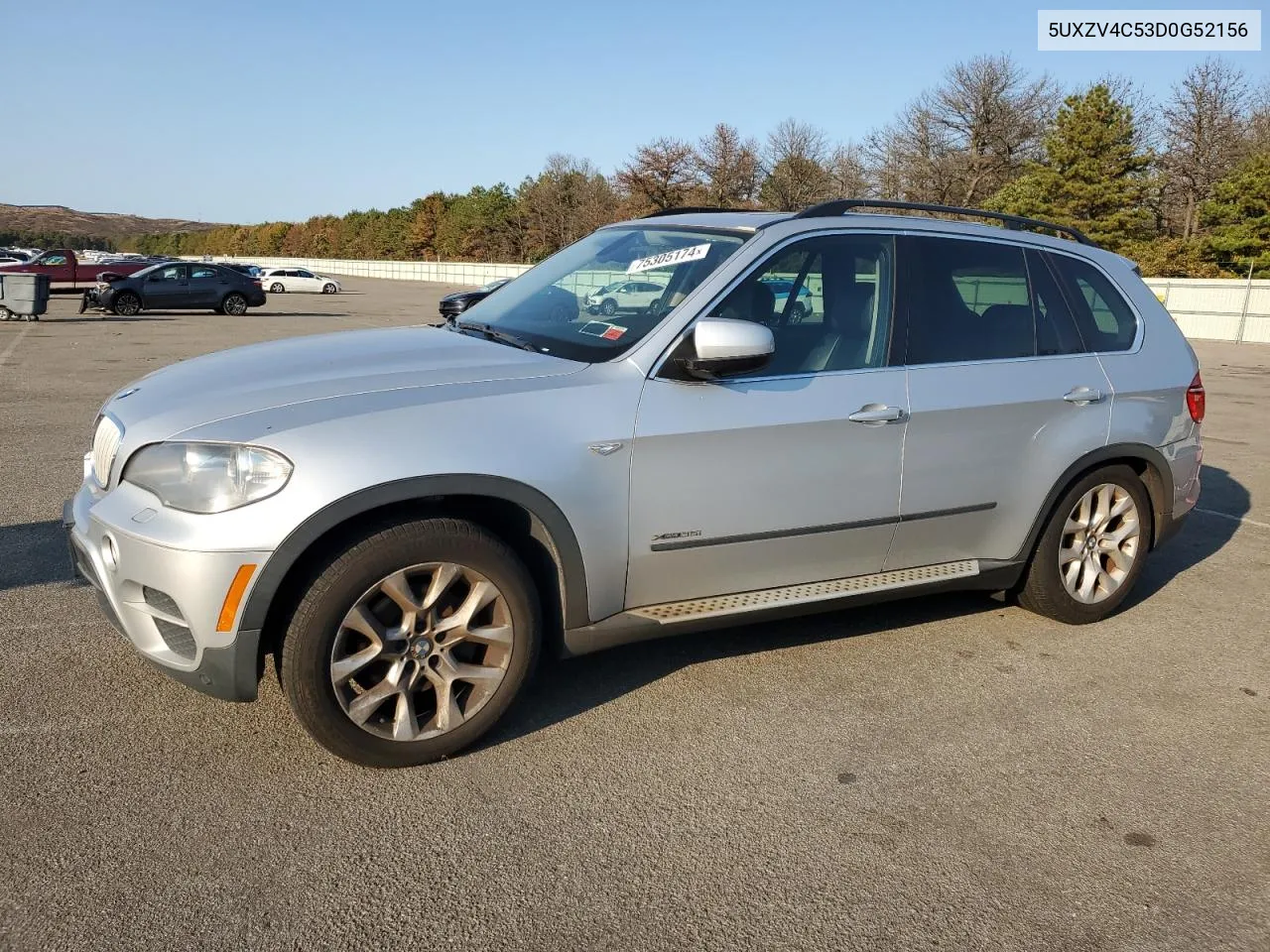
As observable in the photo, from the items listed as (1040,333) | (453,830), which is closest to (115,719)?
(453,830)

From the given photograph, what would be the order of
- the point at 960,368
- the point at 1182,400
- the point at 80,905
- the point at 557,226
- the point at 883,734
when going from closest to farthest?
1. the point at 80,905
2. the point at 883,734
3. the point at 960,368
4. the point at 1182,400
5. the point at 557,226

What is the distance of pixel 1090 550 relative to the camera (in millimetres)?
4805

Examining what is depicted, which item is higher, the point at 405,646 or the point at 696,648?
the point at 405,646

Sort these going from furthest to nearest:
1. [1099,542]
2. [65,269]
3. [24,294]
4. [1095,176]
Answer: [1095,176] < [65,269] < [24,294] < [1099,542]

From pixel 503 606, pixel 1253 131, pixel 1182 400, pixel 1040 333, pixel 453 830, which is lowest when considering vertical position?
pixel 453 830

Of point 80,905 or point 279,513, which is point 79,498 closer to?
point 279,513

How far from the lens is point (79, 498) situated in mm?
3580

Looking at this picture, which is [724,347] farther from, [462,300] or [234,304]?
[234,304]

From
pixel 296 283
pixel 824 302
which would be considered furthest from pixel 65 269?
pixel 824 302

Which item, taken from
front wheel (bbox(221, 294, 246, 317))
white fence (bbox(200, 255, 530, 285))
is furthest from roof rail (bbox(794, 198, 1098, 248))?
white fence (bbox(200, 255, 530, 285))

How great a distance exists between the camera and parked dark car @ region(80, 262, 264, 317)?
2709 cm

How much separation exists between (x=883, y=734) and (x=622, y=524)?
120cm

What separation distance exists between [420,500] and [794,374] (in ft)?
4.80

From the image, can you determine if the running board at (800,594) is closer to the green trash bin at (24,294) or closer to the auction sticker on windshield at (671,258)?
the auction sticker on windshield at (671,258)
